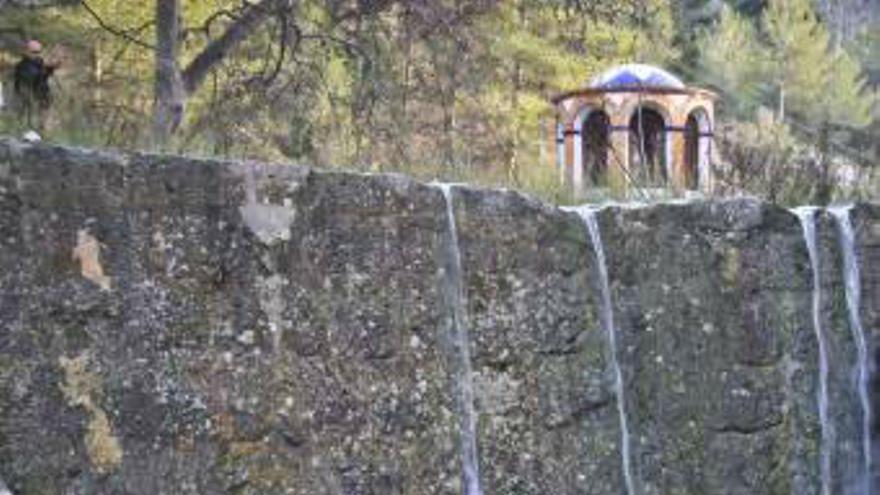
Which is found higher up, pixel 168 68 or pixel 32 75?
pixel 168 68

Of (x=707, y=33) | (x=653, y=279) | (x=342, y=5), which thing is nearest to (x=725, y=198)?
(x=653, y=279)

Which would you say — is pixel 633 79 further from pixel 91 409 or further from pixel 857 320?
pixel 91 409

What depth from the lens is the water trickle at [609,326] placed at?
15.8ft

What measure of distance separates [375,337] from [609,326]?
1027 mm

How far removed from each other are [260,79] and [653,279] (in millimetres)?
5132

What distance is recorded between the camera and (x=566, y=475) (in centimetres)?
463

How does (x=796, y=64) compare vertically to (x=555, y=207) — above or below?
above

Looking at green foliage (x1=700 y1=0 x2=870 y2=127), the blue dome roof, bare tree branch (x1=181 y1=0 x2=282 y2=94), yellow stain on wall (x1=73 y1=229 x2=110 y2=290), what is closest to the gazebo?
the blue dome roof

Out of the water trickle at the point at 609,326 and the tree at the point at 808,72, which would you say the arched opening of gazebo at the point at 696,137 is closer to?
the water trickle at the point at 609,326

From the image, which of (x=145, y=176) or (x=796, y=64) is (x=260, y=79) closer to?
(x=145, y=176)

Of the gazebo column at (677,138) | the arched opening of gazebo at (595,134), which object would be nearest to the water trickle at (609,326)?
the gazebo column at (677,138)

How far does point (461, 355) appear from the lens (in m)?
4.50

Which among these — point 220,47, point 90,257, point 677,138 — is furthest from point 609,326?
point 677,138

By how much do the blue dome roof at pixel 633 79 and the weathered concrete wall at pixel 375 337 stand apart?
598 cm
